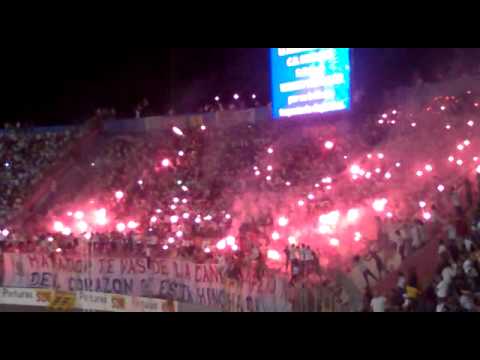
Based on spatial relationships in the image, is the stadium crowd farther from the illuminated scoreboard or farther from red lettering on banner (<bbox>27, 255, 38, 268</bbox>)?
the illuminated scoreboard

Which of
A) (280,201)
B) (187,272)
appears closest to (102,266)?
(187,272)

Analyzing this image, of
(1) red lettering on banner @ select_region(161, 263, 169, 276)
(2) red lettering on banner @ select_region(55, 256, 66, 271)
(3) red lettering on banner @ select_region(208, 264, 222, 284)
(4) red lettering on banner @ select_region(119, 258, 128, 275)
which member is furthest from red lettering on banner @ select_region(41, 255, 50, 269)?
(3) red lettering on banner @ select_region(208, 264, 222, 284)

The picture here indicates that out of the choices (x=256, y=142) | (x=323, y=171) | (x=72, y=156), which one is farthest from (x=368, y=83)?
(x=72, y=156)

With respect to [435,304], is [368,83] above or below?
above

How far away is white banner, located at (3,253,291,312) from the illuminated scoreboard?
9964 millimetres

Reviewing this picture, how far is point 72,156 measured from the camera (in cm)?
2703

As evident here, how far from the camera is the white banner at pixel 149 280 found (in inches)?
512

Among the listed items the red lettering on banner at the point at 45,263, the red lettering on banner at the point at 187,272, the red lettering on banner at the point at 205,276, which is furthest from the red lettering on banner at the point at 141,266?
the red lettering on banner at the point at 45,263

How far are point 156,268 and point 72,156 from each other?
12.4 metres

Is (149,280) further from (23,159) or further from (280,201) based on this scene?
(23,159)

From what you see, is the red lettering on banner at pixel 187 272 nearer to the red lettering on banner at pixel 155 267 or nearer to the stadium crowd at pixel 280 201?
the stadium crowd at pixel 280 201

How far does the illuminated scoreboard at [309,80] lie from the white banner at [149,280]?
32.7 ft

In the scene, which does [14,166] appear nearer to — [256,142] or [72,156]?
[72,156]

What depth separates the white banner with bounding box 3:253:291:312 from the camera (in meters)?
13.0
